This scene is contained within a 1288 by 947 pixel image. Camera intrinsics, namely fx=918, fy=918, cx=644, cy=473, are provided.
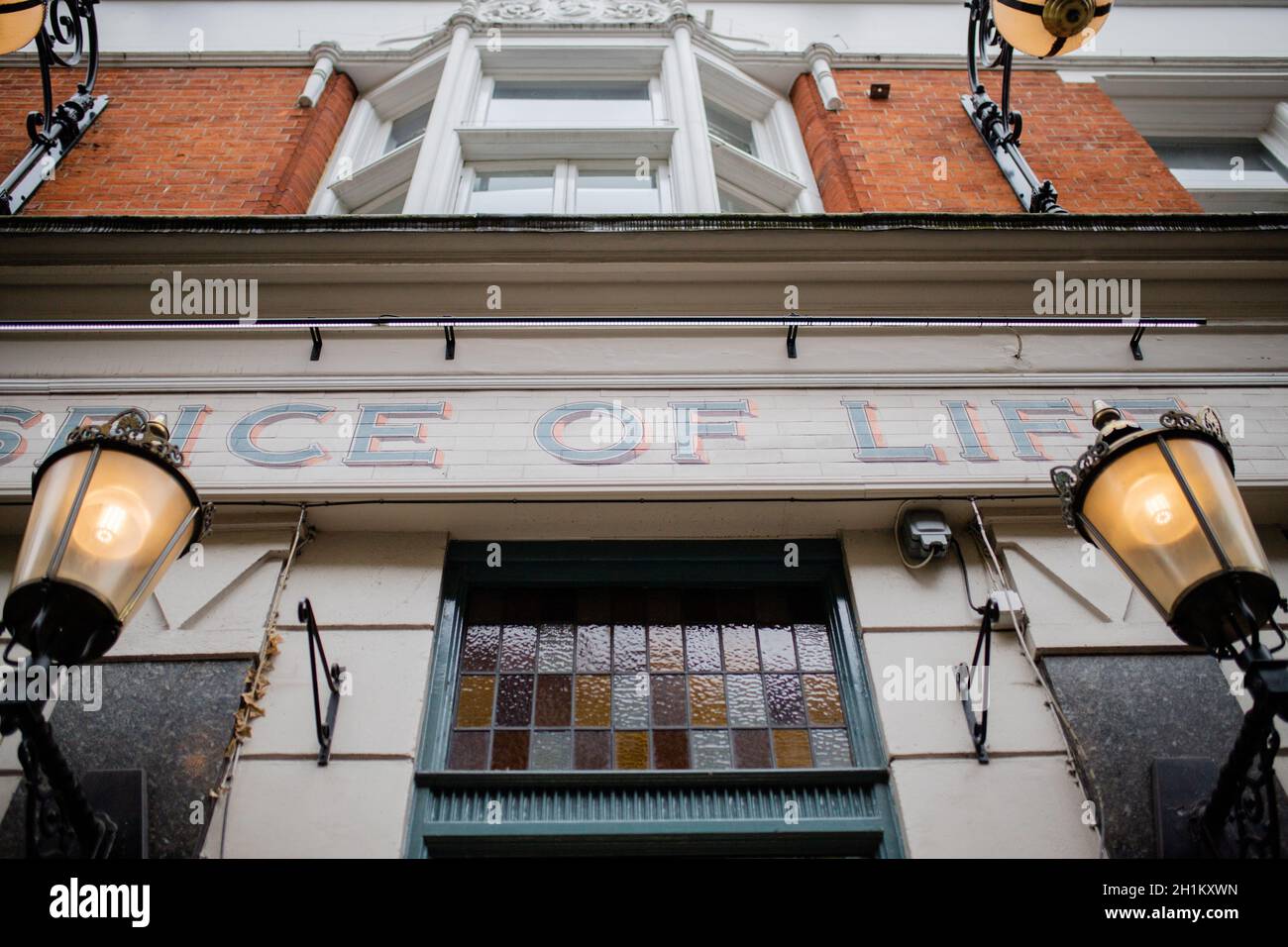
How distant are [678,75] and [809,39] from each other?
2.07 meters

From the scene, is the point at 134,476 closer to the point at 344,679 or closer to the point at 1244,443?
the point at 344,679

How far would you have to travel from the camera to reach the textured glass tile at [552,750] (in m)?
4.21

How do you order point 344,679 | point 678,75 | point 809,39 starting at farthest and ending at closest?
point 809,39
point 678,75
point 344,679

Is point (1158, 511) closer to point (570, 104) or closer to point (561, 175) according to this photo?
point (561, 175)

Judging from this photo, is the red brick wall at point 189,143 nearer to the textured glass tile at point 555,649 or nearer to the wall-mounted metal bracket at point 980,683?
the textured glass tile at point 555,649

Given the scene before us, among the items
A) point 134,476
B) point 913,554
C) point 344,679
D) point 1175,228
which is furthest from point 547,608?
point 1175,228

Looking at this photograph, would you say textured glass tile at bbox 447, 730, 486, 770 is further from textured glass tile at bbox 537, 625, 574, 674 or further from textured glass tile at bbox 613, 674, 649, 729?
textured glass tile at bbox 613, 674, 649, 729

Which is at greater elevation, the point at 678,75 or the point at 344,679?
the point at 678,75

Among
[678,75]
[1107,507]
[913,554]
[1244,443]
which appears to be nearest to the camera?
[1107,507]

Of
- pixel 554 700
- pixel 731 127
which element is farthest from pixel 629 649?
pixel 731 127

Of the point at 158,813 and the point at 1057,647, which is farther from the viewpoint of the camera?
the point at 1057,647

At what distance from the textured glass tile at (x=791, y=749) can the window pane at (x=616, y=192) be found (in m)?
5.07

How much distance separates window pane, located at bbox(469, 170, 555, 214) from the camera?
8234 millimetres

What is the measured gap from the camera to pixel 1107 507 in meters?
3.23
